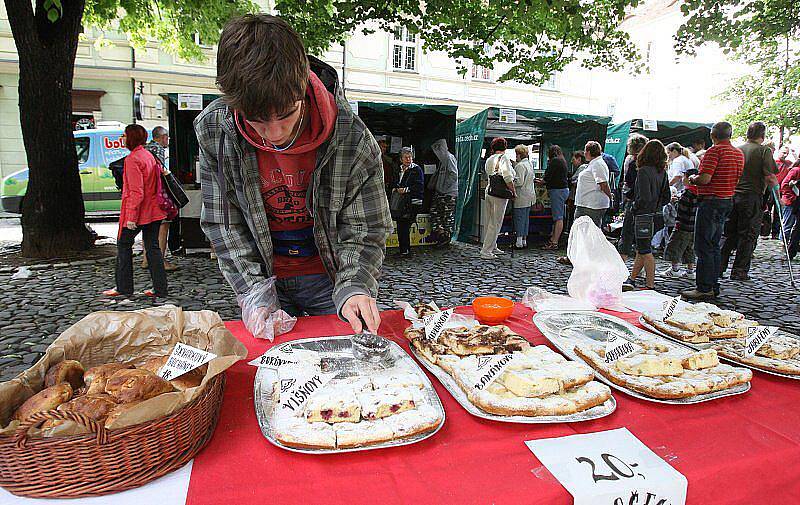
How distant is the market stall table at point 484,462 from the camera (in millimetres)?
952

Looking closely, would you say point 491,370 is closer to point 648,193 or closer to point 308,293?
point 308,293

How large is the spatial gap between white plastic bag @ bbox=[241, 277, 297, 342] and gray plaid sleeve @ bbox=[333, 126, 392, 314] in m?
0.25

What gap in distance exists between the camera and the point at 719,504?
104 cm

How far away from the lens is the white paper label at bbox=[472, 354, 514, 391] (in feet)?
4.19

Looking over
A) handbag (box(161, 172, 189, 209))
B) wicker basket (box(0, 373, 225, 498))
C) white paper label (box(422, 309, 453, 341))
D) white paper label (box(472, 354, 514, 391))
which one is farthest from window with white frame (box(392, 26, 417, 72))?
wicker basket (box(0, 373, 225, 498))

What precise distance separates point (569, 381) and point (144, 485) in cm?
102

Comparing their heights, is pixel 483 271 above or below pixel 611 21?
below

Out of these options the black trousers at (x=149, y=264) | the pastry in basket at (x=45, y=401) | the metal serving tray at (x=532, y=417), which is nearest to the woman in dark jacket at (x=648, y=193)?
the metal serving tray at (x=532, y=417)

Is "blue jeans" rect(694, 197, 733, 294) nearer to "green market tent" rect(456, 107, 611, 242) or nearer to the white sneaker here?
the white sneaker

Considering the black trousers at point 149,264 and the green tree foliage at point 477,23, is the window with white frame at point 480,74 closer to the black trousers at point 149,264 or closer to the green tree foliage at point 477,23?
the green tree foliage at point 477,23

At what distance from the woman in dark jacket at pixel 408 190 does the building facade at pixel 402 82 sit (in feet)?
7.99

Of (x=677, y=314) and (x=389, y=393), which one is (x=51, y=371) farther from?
(x=677, y=314)

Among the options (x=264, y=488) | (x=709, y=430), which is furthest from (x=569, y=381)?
(x=264, y=488)

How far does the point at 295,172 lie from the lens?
6.12 feet
